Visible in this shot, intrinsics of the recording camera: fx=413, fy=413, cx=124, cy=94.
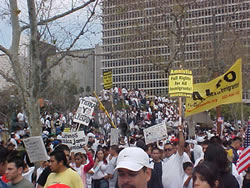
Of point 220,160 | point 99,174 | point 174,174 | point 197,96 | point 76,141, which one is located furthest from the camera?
point 197,96

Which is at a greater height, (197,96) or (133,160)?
(197,96)

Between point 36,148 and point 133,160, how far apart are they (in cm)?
496

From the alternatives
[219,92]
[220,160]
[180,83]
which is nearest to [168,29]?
[219,92]

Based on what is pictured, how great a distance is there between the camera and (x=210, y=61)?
24094 millimetres

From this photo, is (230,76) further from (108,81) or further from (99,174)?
(108,81)

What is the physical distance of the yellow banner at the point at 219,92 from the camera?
377 inches

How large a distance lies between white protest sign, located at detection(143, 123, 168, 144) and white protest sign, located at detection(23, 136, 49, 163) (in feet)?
13.9

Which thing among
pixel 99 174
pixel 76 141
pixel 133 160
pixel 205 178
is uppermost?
pixel 133 160

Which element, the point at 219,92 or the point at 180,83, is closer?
the point at 180,83

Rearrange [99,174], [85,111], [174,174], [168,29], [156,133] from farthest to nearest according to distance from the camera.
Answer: [168,29], [156,133], [85,111], [99,174], [174,174]

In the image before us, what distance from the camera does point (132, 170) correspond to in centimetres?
273

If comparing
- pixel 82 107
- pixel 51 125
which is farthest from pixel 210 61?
pixel 82 107

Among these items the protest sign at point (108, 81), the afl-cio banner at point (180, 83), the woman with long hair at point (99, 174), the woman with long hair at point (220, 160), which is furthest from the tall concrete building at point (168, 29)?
the woman with long hair at point (220, 160)

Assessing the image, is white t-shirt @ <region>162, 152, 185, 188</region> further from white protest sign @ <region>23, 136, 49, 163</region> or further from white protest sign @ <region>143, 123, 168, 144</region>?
white protest sign @ <region>143, 123, 168, 144</region>
